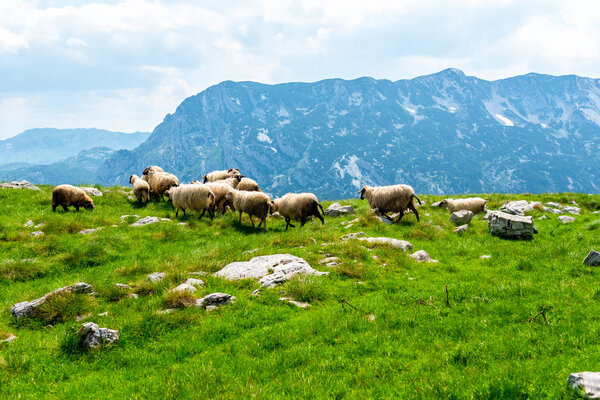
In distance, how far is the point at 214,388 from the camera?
567 centimetres

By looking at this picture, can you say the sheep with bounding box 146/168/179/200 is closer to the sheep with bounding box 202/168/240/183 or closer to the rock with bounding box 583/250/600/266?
the sheep with bounding box 202/168/240/183

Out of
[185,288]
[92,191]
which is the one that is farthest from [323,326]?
[92,191]

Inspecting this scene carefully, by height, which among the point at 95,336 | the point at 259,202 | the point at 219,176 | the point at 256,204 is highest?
the point at 219,176

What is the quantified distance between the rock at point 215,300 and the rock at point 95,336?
7.25 ft

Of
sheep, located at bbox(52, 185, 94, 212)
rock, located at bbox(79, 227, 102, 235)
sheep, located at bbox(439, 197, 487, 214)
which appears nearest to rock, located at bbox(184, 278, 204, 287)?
rock, located at bbox(79, 227, 102, 235)

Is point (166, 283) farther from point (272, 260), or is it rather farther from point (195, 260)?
point (272, 260)

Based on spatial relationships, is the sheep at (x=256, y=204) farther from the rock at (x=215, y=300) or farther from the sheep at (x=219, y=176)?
the sheep at (x=219, y=176)

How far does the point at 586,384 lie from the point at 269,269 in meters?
8.63

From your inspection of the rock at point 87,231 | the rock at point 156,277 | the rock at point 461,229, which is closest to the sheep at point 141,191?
the rock at point 87,231

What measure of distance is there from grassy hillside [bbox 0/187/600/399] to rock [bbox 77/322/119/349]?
0.67 feet

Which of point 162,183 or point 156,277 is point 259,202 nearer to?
point 156,277

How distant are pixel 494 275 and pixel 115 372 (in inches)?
443

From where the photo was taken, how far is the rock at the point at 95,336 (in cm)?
711

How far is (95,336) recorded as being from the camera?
7.18 metres
